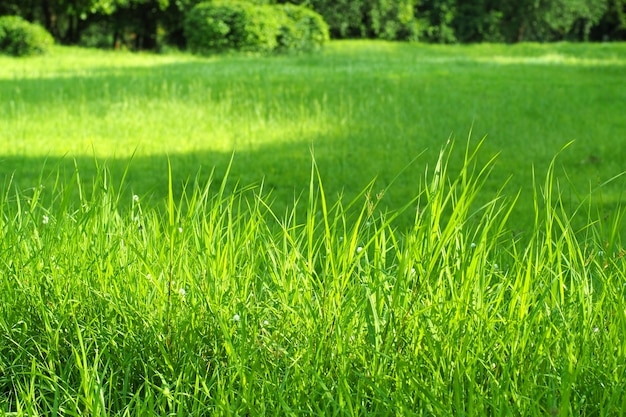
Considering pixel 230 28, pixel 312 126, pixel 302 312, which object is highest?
pixel 302 312

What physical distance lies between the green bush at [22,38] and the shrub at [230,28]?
14.8 ft

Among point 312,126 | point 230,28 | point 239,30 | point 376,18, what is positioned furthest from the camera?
point 376,18

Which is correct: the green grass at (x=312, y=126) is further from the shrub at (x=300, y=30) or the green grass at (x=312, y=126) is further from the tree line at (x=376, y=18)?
the tree line at (x=376, y=18)

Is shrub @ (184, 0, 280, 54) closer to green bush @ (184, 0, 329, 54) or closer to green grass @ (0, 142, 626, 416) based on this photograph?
green bush @ (184, 0, 329, 54)

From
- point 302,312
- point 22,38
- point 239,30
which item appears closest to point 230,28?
point 239,30

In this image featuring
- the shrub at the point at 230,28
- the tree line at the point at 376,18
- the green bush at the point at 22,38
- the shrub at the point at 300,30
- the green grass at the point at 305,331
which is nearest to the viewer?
the green grass at the point at 305,331

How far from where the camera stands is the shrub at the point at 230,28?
2386 centimetres

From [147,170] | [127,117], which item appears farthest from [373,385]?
[127,117]

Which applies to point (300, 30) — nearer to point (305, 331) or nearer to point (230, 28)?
point (230, 28)

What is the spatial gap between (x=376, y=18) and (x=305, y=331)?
1325 inches

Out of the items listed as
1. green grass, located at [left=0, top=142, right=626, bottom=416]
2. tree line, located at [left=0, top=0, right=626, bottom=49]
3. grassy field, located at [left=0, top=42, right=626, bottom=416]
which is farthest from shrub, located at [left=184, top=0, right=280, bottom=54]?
green grass, located at [left=0, top=142, right=626, bottom=416]

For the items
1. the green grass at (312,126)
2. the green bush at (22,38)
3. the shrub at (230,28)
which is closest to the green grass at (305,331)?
the green grass at (312,126)

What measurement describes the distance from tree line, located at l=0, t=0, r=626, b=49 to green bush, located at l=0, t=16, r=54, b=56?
236 inches

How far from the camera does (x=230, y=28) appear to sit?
2423cm
